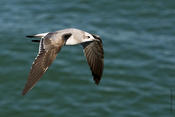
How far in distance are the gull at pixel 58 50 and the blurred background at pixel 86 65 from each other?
4.48 meters

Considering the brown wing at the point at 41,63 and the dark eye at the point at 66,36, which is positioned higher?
the dark eye at the point at 66,36

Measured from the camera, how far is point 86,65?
1620 cm

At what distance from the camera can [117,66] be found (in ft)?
53.1

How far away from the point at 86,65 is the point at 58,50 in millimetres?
7895

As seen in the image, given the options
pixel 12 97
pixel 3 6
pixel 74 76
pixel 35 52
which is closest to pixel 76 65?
pixel 74 76

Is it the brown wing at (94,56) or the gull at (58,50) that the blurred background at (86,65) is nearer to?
the brown wing at (94,56)

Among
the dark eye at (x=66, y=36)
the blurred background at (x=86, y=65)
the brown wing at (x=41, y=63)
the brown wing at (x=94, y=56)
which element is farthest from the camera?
the blurred background at (x=86, y=65)

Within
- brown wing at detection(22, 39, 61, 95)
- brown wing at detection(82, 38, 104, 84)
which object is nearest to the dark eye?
brown wing at detection(22, 39, 61, 95)

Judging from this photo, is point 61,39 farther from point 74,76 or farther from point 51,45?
point 74,76

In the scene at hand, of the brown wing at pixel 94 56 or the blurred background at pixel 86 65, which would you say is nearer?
the brown wing at pixel 94 56

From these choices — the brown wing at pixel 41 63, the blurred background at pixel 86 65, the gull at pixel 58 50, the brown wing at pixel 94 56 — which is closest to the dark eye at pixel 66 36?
the gull at pixel 58 50

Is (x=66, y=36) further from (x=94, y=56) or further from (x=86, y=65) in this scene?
(x=86, y=65)

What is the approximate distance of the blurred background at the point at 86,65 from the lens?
14.6m

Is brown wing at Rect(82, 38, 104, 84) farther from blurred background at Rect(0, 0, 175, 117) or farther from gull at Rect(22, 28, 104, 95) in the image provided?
blurred background at Rect(0, 0, 175, 117)
